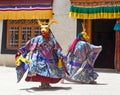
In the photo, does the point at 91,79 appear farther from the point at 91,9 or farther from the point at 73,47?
the point at 91,9

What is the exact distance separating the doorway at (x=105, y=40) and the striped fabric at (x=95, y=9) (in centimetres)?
140

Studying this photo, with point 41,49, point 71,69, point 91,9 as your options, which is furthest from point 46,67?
point 91,9

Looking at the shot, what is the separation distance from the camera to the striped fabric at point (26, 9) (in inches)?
667

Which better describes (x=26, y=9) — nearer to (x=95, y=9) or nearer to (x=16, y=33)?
(x=16, y=33)

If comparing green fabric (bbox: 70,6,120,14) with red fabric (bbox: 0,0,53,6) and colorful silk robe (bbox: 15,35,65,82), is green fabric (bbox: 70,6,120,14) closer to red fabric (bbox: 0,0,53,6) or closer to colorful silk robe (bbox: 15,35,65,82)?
red fabric (bbox: 0,0,53,6)

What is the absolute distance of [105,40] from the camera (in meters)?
17.6

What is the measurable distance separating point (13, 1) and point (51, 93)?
984cm

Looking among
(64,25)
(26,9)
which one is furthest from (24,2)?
(64,25)

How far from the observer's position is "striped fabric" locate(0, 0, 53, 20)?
1695 centimetres

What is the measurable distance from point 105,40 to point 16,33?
4.01 metres

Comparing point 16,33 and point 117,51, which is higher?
point 16,33

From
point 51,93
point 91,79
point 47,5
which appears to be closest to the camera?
point 51,93

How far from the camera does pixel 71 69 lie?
1102 centimetres

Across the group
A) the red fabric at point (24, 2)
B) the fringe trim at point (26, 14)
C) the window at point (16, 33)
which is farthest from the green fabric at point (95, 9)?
the window at point (16, 33)
